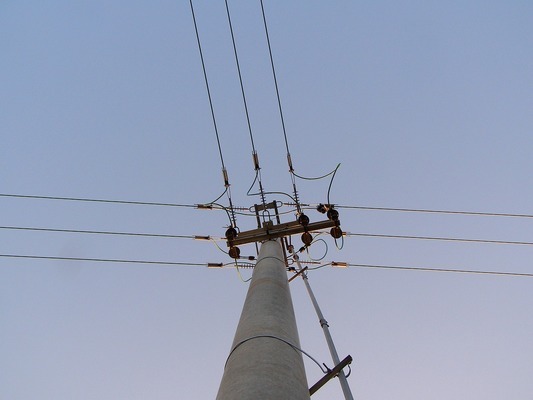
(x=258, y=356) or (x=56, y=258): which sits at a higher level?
(x=56, y=258)

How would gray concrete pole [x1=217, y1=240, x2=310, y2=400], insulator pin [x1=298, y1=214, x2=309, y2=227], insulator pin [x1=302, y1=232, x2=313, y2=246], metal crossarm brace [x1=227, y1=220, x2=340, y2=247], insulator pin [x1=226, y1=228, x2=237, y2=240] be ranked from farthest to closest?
insulator pin [x1=226, y1=228, x2=237, y2=240] → insulator pin [x1=302, y1=232, x2=313, y2=246] → insulator pin [x1=298, y1=214, x2=309, y2=227] → metal crossarm brace [x1=227, y1=220, x2=340, y2=247] → gray concrete pole [x1=217, y1=240, x2=310, y2=400]

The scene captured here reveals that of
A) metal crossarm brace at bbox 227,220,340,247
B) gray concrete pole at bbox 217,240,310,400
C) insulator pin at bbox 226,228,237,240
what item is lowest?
gray concrete pole at bbox 217,240,310,400

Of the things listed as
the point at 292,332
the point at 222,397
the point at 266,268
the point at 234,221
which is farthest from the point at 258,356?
the point at 234,221

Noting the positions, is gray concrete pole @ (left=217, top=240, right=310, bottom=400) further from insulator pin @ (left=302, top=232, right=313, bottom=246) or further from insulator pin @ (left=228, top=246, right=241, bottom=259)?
insulator pin @ (left=228, top=246, right=241, bottom=259)

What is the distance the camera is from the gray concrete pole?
278 centimetres

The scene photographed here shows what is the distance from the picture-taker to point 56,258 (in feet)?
39.2

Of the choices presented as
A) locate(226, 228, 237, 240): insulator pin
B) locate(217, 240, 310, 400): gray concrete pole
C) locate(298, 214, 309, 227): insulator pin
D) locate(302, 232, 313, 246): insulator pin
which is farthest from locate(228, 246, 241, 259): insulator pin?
locate(217, 240, 310, 400): gray concrete pole

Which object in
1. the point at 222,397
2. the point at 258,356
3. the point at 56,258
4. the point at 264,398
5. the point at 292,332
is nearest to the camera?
the point at 264,398

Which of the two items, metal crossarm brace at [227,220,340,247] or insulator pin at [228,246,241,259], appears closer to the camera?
metal crossarm brace at [227,220,340,247]

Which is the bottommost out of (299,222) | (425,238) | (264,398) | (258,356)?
(264,398)

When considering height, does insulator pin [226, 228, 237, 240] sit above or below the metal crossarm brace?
above

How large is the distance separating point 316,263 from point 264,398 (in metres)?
8.91

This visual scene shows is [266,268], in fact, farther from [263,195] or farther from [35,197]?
[35,197]

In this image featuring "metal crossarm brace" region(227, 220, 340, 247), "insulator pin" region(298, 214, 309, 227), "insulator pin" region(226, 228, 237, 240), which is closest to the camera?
"metal crossarm brace" region(227, 220, 340, 247)
